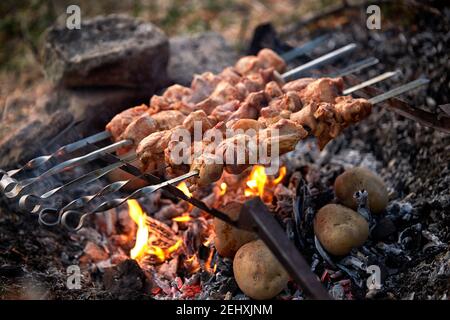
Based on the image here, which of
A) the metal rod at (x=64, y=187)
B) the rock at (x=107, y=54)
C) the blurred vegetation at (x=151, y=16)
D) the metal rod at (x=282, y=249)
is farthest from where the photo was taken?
the blurred vegetation at (x=151, y=16)

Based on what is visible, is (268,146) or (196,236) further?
(196,236)

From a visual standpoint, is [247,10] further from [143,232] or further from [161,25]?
[143,232]

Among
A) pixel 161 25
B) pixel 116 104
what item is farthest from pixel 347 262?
pixel 161 25

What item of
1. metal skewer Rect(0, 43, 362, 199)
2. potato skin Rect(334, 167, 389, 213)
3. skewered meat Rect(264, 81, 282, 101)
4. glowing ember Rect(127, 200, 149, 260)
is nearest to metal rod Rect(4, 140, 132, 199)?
metal skewer Rect(0, 43, 362, 199)

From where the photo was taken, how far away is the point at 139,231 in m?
3.79

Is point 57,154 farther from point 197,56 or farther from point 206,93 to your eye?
point 197,56

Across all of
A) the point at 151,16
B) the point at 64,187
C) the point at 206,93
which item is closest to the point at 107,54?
the point at 206,93

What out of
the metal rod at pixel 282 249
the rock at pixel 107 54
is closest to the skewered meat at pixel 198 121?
the metal rod at pixel 282 249

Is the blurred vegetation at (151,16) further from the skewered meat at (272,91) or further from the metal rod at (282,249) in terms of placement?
the metal rod at (282,249)

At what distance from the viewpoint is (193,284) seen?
3.40m

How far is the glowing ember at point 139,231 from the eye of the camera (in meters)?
3.70

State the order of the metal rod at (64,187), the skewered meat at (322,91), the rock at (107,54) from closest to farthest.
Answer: the metal rod at (64,187)
the skewered meat at (322,91)
the rock at (107,54)

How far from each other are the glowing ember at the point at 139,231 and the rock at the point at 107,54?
114 centimetres

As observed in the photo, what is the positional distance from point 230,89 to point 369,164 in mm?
1625
